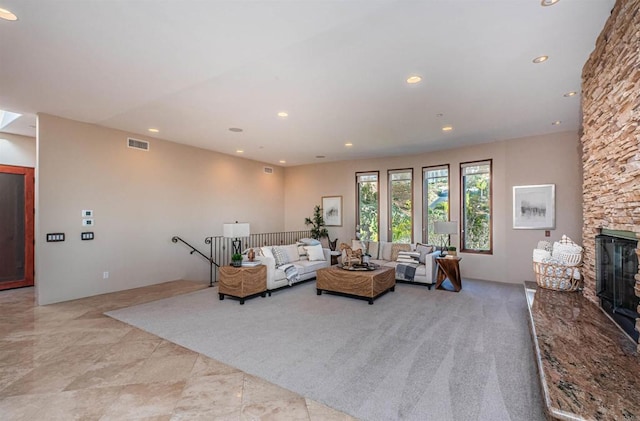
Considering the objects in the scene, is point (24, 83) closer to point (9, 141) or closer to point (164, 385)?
point (9, 141)

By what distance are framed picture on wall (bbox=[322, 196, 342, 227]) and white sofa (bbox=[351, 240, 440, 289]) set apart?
157 cm

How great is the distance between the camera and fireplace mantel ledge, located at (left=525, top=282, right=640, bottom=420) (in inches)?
65.4

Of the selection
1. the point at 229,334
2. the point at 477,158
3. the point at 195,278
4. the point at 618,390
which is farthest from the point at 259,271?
the point at 477,158

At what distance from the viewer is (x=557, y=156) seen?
232 inches

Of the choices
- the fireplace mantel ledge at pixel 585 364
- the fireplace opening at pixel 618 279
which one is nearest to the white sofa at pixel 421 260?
the fireplace mantel ledge at pixel 585 364

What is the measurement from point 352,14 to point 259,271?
4.11 meters

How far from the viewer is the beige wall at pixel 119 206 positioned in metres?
4.95

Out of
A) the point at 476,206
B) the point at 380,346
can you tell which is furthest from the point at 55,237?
the point at 476,206

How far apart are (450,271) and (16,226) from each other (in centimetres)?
879

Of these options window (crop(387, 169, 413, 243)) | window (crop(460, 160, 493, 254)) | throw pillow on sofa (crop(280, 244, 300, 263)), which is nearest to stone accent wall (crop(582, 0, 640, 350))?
window (crop(460, 160, 493, 254))

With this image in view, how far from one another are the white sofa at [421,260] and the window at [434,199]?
962 mm

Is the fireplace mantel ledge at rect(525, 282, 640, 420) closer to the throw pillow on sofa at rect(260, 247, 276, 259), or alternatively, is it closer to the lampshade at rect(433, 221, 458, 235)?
the lampshade at rect(433, 221, 458, 235)

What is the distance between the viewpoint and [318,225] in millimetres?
9008

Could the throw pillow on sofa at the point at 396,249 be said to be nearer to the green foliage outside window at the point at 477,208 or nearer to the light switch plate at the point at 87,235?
the green foliage outside window at the point at 477,208
